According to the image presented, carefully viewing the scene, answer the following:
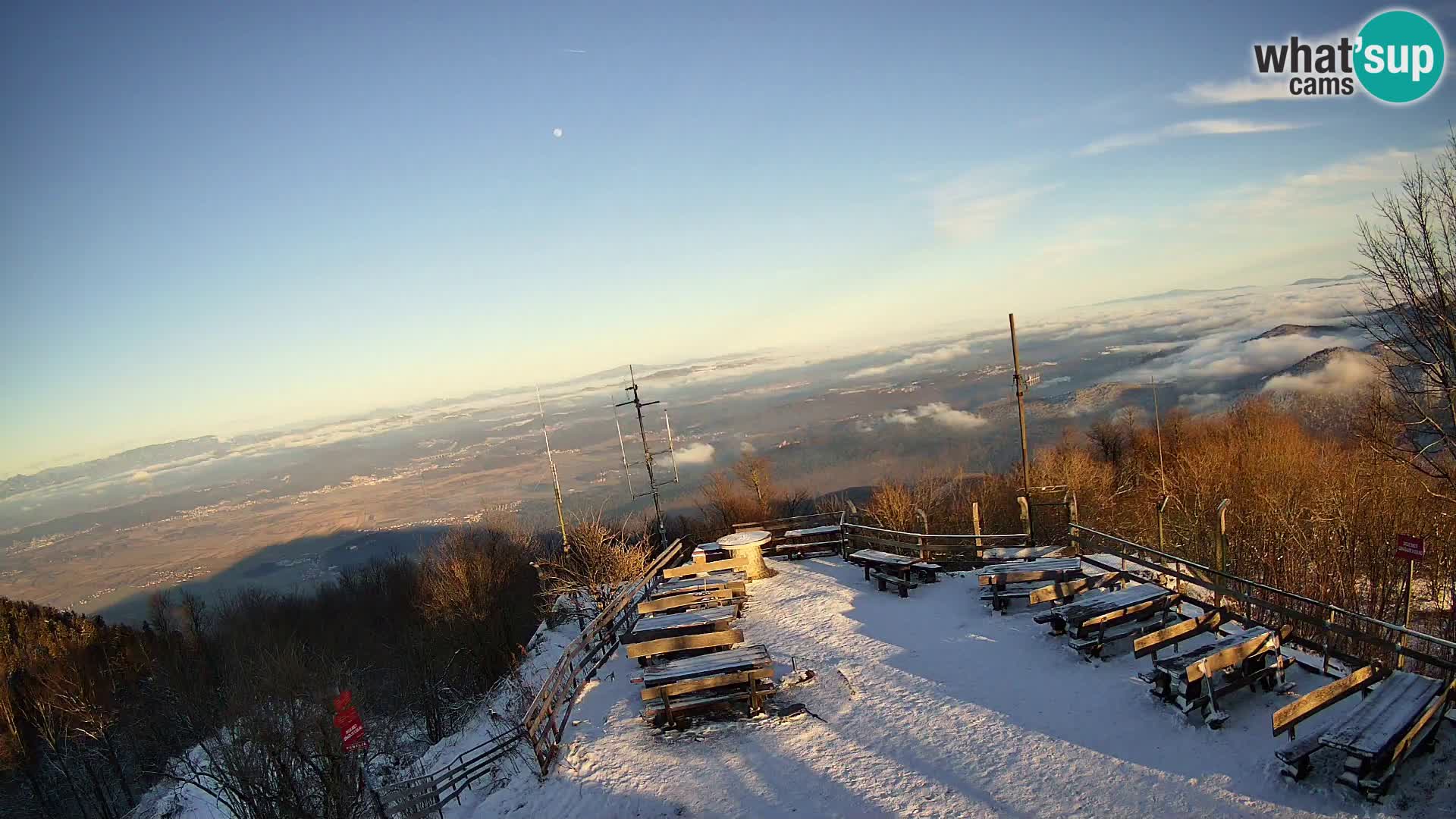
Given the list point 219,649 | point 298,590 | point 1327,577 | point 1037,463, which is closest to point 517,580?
point 219,649

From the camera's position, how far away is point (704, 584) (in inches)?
687

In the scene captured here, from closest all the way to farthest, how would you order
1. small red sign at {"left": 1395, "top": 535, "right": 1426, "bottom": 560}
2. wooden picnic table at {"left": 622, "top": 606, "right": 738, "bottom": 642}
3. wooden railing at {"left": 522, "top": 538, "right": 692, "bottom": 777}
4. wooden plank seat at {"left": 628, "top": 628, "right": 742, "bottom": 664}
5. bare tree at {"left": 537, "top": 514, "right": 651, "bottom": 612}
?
small red sign at {"left": 1395, "top": 535, "right": 1426, "bottom": 560}
wooden railing at {"left": 522, "top": 538, "right": 692, "bottom": 777}
wooden plank seat at {"left": 628, "top": 628, "right": 742, "bottom": 664}
wooden picnic table at {"left": 622, "top": 606, "right": 738, "bottom": 642}
bare tree at {"left": 537, "top": 514, "right": 651, "bottom": 612}

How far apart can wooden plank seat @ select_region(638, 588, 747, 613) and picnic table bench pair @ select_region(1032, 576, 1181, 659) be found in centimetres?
730

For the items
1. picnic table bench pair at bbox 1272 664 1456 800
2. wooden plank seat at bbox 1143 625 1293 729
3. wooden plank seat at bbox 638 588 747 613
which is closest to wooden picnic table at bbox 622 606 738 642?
wooden plank seat at bbox 638 588 747 613

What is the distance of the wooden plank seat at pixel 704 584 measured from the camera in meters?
17.1

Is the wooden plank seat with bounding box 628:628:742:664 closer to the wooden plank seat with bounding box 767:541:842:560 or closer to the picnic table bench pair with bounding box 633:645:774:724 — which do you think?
the picnic table bench pair with bounding box 633:645:774:724

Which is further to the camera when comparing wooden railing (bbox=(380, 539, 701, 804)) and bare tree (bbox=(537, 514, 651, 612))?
bare tree (bbox=(537, 514, 651, 612))

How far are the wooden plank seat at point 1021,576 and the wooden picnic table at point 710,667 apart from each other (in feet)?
19.3

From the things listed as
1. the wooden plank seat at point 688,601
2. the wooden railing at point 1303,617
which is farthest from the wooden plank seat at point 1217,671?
the wooden plank seat at point 688,601

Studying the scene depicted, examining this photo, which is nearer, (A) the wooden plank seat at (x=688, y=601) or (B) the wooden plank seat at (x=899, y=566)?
(A) the wooden plank seat at (x=688, y=601)

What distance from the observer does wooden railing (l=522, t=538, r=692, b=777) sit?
445 inches

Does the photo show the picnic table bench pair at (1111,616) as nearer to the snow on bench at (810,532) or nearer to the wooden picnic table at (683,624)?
the wooden picnic table at (683,624)

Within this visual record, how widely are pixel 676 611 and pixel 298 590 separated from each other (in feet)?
252

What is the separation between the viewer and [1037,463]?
4325cm
